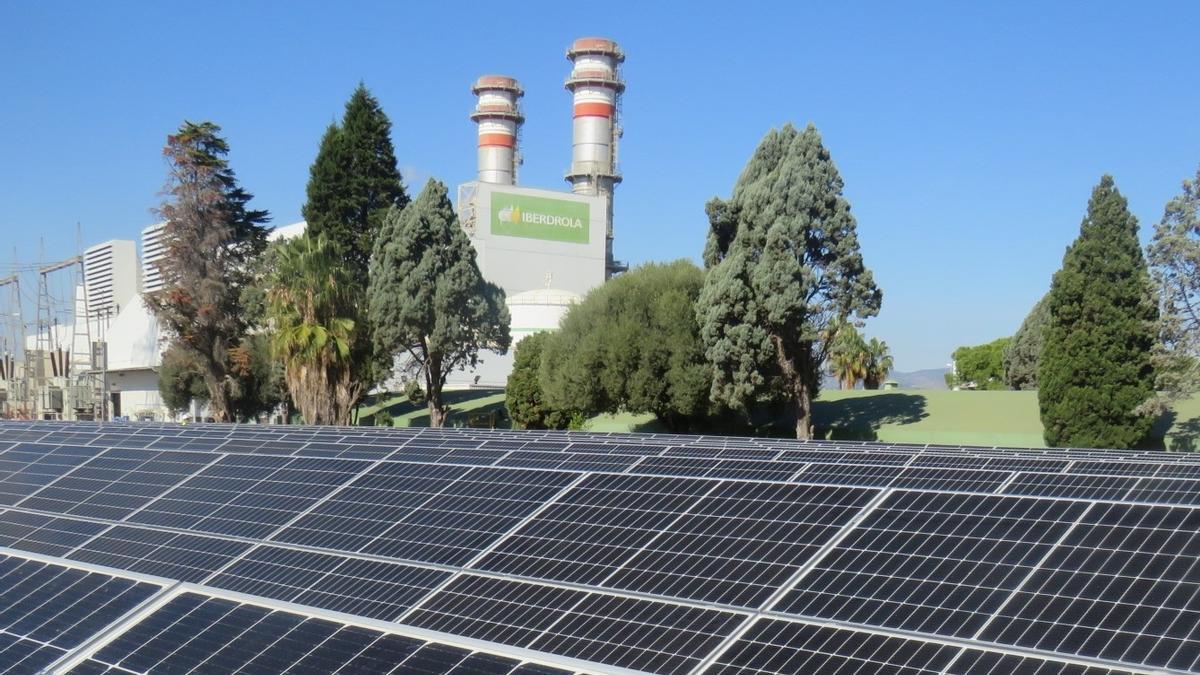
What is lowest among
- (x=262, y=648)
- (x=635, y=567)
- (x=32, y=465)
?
(x=262, y=648)

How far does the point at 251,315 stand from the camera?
2304 inches

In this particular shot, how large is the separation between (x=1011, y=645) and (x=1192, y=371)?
33.8 meters

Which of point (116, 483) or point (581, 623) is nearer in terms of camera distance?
point (581, 623)

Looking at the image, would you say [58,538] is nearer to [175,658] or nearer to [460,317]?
[175,658]

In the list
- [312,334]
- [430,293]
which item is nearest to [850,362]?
[430,293]

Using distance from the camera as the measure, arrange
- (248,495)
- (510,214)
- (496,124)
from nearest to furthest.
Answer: (248,495) < (510,214) < (496,124)

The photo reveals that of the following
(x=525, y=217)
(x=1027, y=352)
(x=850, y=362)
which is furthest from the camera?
(x=525, y=217)

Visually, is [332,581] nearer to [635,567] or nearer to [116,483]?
[635,567]

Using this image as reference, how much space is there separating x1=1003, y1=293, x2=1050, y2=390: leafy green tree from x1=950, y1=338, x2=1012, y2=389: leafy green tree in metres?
37.2

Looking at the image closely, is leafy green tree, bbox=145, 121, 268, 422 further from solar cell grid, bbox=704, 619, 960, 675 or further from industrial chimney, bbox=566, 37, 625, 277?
industrial chimney, bbox=566, 37, 625, 277

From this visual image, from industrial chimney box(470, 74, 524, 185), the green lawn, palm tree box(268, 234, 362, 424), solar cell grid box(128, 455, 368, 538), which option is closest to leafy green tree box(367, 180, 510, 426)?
the green lawn

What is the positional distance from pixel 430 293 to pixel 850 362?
36373 millimetres

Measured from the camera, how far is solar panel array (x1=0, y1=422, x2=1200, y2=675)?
28.8 feet

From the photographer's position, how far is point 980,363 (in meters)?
110
